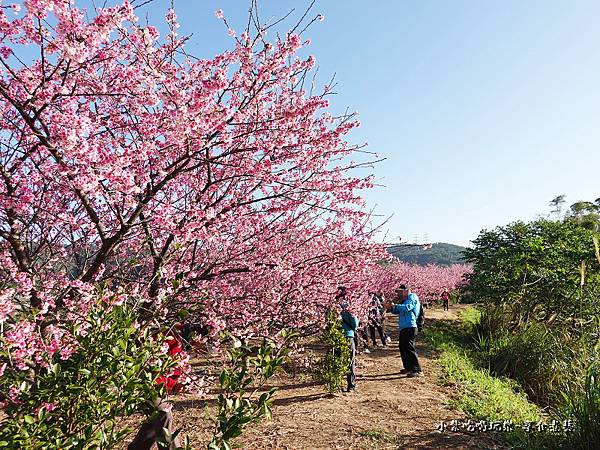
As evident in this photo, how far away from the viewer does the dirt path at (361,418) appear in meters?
4.54

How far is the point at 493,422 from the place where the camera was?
16.7 feet

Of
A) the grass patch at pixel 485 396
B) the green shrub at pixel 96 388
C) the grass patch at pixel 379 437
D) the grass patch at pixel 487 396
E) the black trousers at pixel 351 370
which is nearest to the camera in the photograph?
the green shrub at pixel 96 388

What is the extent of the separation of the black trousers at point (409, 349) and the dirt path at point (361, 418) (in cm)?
26

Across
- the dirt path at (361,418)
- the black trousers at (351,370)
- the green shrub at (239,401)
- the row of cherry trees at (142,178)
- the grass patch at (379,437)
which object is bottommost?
the dirt path at (361,418)

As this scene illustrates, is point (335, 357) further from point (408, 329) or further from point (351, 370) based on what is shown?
point (408, 329)

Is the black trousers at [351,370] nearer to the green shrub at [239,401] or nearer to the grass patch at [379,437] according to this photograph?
the grass patch at [379,437]

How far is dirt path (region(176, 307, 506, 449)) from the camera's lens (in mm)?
4535

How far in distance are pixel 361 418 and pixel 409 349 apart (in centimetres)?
267

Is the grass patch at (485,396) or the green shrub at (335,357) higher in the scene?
the green shrub at (335,357)

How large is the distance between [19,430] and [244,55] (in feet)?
12.4

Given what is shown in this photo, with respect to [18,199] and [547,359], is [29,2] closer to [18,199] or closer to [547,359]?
[18,199]

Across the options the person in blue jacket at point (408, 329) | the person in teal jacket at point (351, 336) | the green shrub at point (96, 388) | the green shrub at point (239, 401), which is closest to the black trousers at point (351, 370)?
the person in teal jacket at point (351, 336)

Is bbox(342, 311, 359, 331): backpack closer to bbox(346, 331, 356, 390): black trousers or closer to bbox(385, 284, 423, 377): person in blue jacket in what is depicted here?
bbox(346, 331, 356, 390): black trousers

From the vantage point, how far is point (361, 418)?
5316mm
